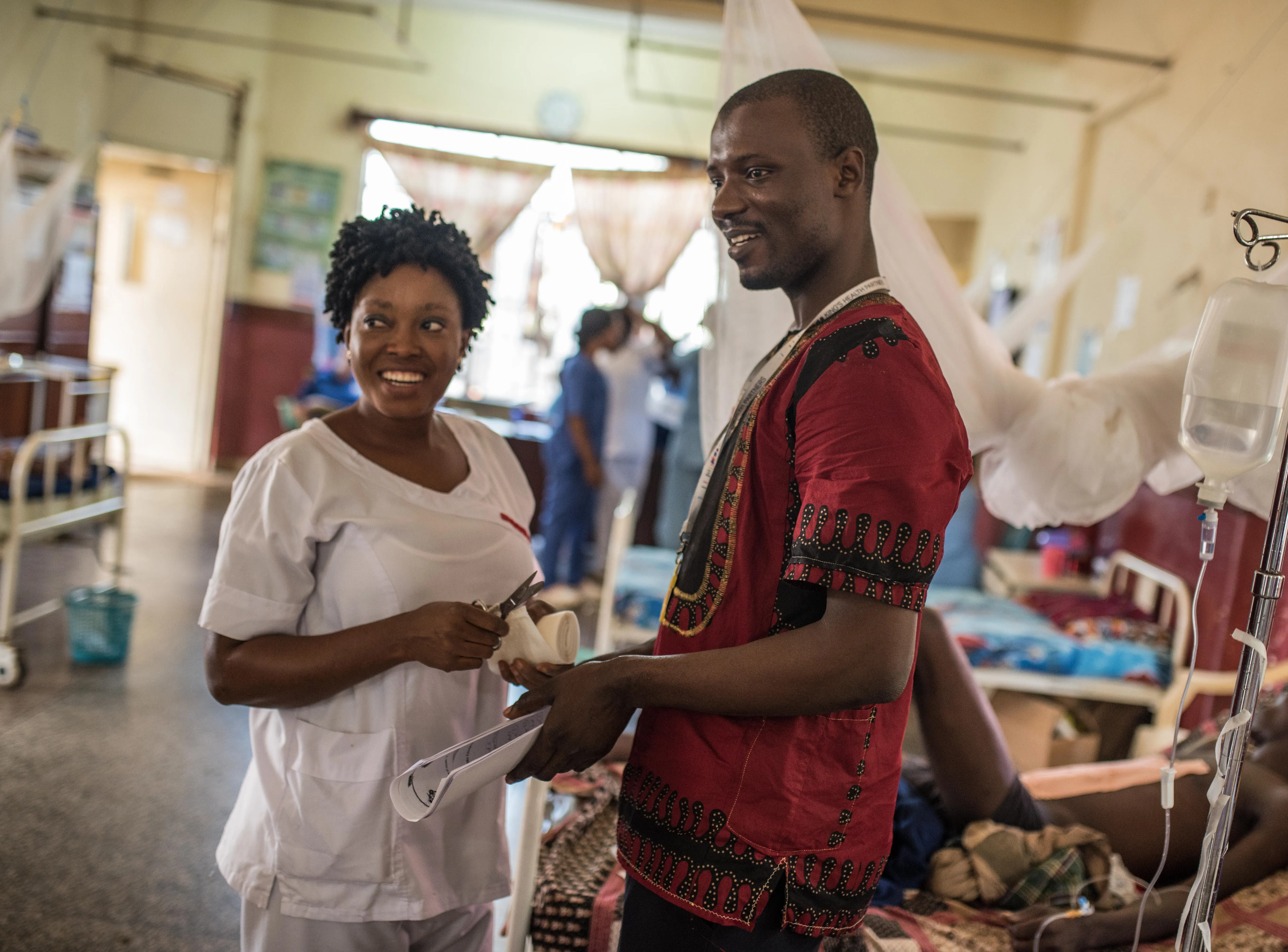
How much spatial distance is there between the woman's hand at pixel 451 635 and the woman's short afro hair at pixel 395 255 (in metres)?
0.48

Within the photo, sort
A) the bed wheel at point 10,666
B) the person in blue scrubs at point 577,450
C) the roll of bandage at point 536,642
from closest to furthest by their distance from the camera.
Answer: the roll of bandage at point 536,642, the bed wheel at point 10,666, the person in blue scrubs at point 577,450

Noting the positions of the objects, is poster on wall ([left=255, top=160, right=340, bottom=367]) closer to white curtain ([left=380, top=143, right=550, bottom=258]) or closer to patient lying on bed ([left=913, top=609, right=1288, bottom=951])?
white curtain ([left=380, top=143, right=550, bottom=258])

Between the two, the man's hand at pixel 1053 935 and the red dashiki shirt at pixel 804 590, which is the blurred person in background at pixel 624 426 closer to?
the man's hand at pixel 1053 935

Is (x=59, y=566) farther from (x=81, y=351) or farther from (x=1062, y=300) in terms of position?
(x=1062, y=300)

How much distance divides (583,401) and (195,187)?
457cm

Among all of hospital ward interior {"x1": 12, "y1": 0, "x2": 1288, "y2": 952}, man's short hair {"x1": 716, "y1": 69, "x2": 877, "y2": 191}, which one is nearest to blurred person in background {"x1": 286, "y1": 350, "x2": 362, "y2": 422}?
hospital ward interior {"x1": 12, "y1": 0, "x2": 1288, "y2": 952}

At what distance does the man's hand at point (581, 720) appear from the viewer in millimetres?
1045

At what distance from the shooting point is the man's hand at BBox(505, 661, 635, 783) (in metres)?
1.04

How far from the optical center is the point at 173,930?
8.00 feet

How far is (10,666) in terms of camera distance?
3.72 metres

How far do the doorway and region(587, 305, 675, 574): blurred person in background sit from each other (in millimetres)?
3790

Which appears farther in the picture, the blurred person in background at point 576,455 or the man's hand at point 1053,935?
the blurred person in background at point 576,455

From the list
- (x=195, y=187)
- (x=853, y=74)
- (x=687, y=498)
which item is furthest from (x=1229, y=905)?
(x=195, y=187)

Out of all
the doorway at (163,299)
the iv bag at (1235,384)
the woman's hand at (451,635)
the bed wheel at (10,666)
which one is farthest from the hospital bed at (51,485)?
the iv bag at (1235,384)
